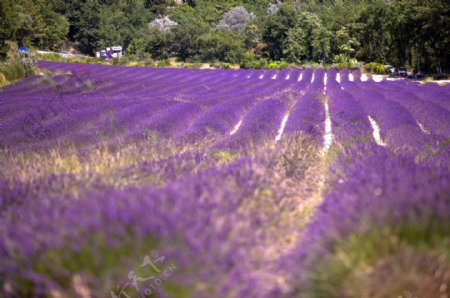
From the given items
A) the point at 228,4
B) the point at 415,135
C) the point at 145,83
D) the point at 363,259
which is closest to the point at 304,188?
the point at 363,259

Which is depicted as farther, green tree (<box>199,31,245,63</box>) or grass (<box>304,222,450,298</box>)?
green tree (<box>199,31,245,63</box>)


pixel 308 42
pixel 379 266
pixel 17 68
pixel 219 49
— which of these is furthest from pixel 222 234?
pixel 308 42

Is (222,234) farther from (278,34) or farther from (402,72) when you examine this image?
(278,34)

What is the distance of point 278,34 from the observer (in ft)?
149

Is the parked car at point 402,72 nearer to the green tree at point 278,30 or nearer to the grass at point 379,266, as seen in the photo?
the green tree at point 278,30

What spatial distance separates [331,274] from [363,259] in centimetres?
17

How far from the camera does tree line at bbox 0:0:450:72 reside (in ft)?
97.6

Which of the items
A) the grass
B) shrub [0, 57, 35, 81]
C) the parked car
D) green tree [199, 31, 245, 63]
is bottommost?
the parked car

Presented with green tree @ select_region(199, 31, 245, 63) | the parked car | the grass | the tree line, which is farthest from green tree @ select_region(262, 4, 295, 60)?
the grass

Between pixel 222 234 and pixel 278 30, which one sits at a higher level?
pixel 278 30

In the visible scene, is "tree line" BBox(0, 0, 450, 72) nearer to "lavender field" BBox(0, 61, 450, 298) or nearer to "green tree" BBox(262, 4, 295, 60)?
"green tree" BBox(262, 4, 295, 60)

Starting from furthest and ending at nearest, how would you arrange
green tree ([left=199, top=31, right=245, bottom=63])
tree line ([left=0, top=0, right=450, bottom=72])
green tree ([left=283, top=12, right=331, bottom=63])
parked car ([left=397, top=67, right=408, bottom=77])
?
green tree ([left=199, top=31, right=245, bottom=63]) < green tree ([left=283, top=12, right=331, bottom=63]) < parked car ([left=397, top=67, right=408, bottom=77]) < tree line ([left=0, top=0, right=450, bottom=72])

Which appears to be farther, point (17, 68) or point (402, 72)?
point (402, 72)

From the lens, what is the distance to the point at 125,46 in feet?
198
